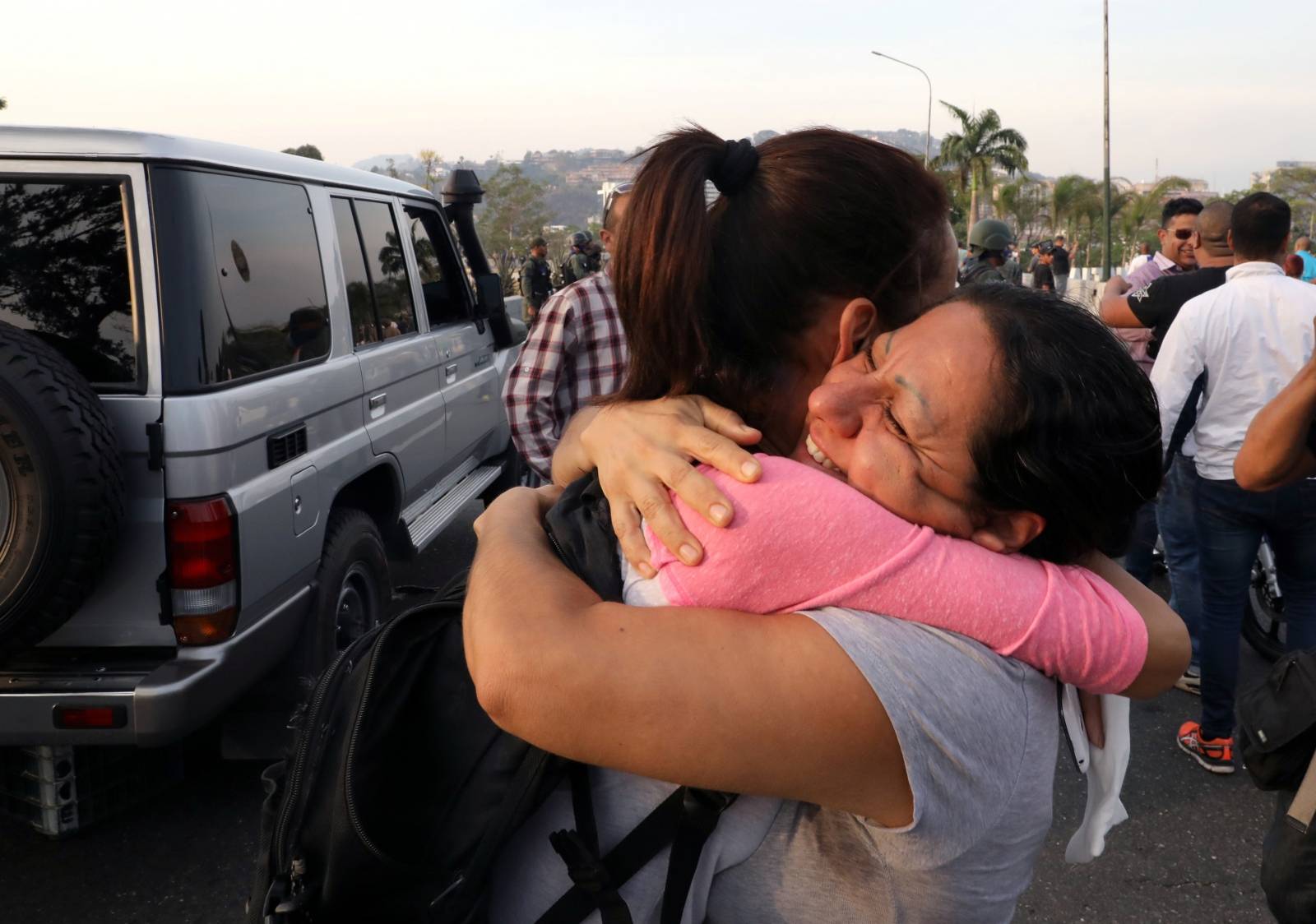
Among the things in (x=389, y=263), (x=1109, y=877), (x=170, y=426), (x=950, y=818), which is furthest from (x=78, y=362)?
(x=1109, y=877)

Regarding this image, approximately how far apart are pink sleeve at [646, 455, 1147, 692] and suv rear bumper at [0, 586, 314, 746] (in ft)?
7.59

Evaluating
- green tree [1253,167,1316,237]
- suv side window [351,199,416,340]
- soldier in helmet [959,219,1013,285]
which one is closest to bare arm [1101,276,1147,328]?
soldier in helmet [959,219,1013,285]

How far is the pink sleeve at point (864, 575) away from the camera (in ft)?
3.15

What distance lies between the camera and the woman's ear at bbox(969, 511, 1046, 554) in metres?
1.07

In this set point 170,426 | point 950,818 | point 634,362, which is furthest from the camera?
point 170,426

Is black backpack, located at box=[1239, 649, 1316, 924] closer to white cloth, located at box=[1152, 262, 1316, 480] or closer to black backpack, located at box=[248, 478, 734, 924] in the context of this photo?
black backpack, located at box=[248, 478, 734, 924]

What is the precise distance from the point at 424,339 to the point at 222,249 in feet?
5.55

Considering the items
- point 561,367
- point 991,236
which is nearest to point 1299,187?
point 991,236

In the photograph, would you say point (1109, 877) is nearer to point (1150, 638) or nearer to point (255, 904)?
point (1150, 638)

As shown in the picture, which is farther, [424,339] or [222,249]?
[424,339]

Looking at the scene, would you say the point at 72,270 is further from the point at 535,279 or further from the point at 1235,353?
the point at 535,279

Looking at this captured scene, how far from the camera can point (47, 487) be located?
2.53 metres

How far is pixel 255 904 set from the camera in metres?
1.13

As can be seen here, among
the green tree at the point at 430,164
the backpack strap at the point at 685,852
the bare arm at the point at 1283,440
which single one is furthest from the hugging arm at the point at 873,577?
the green tree at the point at 430,164
